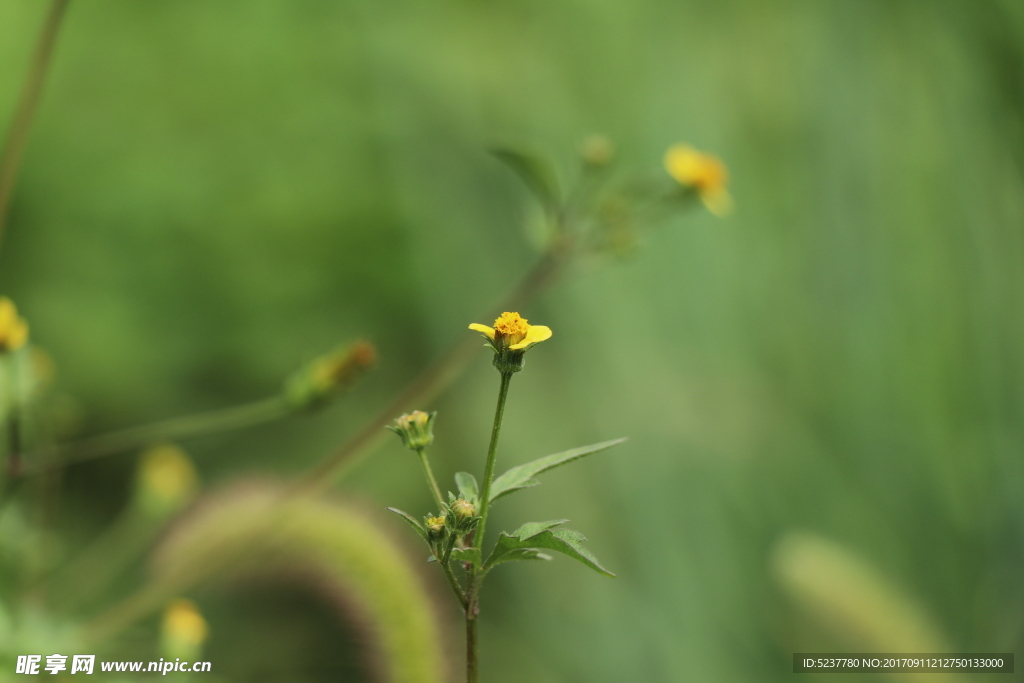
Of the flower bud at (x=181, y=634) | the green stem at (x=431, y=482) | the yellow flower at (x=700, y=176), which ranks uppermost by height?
the yellow flower at (x=700, y=176)

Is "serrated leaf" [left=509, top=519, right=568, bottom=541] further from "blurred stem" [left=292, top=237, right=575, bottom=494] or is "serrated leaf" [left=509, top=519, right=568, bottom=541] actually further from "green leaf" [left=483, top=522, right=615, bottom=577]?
"blurred stem" [left=292, top=237, right=575, bottom=494]

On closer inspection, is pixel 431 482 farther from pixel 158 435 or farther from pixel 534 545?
pixel 158 435

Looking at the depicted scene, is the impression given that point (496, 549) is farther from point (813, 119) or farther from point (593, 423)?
point (813, 119)

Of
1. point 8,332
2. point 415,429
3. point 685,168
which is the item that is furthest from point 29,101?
point 685,168

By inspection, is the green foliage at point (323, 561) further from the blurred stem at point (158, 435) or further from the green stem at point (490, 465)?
the green stem at point (490, 465)

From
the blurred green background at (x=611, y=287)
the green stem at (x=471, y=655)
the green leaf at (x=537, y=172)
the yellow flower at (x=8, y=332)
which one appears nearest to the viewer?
the green stem at (x=471, y=655)

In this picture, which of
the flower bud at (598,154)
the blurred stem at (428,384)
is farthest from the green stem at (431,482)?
the flower bud at (598,154)
